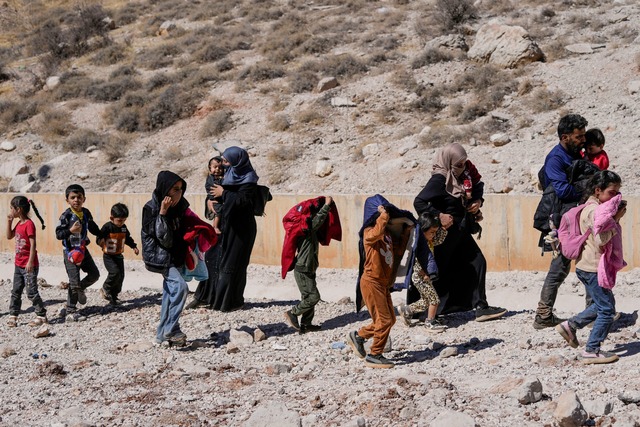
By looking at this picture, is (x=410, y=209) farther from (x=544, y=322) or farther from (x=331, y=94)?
(x=331, y=94)

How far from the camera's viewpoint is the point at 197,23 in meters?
34.6

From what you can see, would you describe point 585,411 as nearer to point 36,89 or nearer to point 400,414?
point 400,414

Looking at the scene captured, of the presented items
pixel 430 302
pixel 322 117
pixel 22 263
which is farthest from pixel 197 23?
pixel 430 302

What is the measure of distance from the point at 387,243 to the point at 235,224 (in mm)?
2602

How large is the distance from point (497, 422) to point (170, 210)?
355cm

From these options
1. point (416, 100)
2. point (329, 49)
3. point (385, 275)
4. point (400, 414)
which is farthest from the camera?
point (329, 49)

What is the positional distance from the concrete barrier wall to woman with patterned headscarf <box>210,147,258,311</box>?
3497 millimetres

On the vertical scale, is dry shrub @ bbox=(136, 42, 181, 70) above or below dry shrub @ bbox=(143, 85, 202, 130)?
above

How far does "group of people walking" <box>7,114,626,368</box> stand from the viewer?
5828 millimetres

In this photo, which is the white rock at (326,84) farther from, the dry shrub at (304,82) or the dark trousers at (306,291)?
the dark trousers at (306,291)

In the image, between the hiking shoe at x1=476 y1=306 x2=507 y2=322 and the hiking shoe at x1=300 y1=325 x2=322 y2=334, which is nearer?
the hiking shoe at x1=476 y1=306 x2=507 y2=322

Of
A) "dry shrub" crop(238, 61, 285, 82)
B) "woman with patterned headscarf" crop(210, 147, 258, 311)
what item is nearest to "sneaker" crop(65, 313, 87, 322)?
"woman with patterned headscarf" crop(210, 147, 258, 311)

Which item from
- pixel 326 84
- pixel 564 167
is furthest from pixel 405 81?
pixel 564 167

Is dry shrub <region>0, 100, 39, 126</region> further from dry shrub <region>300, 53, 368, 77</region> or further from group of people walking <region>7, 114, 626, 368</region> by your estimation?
group of people walking <region>7, 114, 626, 368</region>
